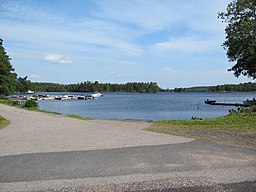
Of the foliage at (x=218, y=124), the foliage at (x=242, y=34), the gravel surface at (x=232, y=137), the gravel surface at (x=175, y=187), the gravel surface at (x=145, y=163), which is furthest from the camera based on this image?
the foliage at (x=242, y=34)

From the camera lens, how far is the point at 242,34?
25016 millimetres

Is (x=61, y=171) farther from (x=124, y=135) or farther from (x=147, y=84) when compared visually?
(x=147, y=84)

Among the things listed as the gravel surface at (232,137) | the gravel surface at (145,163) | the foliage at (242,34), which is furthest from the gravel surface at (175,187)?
the foliage at (242,34)

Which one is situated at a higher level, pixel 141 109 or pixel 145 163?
pixel 145 163

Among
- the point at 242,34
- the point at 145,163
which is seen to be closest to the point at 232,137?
the point at 145,163

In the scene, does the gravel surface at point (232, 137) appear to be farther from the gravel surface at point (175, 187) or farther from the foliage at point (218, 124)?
the gravel surface at point (175, 187)

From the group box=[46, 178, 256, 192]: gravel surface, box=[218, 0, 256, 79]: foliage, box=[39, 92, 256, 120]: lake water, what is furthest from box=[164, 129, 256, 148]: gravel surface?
box=[39, 92, 256, 120]: lake water

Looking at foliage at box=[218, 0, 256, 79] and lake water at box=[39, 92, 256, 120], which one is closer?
foliage at box=[218, 0, 256, 79]

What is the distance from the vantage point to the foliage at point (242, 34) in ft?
79.8

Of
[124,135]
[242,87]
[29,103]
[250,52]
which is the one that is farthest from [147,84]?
[124,135]

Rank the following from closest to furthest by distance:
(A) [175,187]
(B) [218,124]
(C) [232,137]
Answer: (A) [175,187] → (C) [232,137] → (B) [218,124]

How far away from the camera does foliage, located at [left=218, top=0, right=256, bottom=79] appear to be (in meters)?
24.3

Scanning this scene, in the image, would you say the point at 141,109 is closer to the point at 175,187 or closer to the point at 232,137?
the point at 232,137

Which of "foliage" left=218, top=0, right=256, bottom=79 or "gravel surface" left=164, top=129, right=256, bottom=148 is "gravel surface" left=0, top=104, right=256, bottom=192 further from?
"foliage" left=218, top=0, right=256, bottom=79
